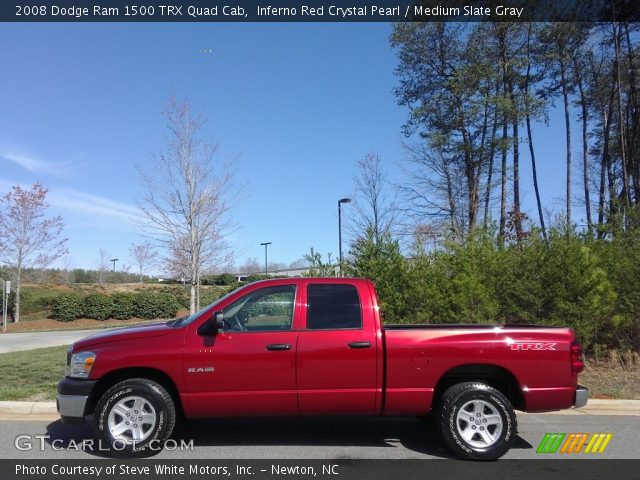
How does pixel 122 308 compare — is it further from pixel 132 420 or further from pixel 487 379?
pixel 487 379

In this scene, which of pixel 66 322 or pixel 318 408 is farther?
pixel 66 322

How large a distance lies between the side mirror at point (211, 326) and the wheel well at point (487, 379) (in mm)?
2414

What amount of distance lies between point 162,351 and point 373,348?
2.16 m

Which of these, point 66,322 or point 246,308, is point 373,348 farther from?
point 66,322

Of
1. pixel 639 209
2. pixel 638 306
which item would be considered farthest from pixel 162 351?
pixel 639 209

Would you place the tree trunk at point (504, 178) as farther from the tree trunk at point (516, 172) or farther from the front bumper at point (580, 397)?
the front bumper at point (580, 397)

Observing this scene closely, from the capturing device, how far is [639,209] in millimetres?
12109

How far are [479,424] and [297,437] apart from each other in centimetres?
208

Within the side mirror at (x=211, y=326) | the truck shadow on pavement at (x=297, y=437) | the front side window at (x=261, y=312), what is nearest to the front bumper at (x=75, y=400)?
the truck shadow on pavement at (x=297, y=437)

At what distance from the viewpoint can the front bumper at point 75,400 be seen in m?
5.14

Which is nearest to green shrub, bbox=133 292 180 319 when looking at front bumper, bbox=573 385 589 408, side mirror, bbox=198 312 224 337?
side mirror, bbox=198 312 224 337

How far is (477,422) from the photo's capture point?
523 centimetres

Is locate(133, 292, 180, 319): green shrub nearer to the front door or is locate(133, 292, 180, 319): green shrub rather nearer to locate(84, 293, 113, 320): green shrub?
locate(84, 293, 113, 320): green shrub

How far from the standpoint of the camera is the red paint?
5180mm
